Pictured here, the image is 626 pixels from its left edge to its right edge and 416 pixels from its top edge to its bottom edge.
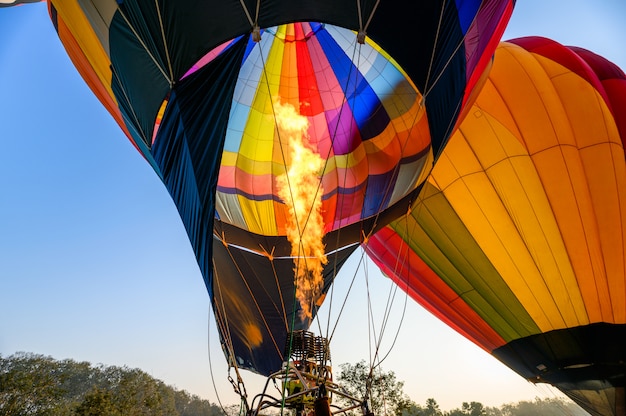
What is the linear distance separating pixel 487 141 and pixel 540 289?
245 centimetres

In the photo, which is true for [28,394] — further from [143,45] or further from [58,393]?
[143,45]

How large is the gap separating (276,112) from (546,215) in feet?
14.4

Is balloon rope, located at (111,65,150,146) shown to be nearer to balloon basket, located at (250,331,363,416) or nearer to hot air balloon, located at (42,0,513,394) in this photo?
hot air balloon, located at (42,0,513,394)

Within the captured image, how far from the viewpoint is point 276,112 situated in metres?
6.00

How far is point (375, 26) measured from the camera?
3.75 m

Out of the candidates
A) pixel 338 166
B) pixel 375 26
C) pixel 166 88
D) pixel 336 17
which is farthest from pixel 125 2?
pixel 338 166

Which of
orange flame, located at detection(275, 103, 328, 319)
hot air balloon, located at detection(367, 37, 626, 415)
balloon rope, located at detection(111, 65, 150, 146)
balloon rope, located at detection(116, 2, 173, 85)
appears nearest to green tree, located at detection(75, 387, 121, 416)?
orange flame, located at detection(275, 103, 328, 319)

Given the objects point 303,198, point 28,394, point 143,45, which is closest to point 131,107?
point 143,45

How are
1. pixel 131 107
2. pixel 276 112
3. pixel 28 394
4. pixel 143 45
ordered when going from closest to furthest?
pixel 143 45
pixel 131 107
pixel 276 112
pixel 28 394

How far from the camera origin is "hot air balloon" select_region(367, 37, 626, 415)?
5.91 meters

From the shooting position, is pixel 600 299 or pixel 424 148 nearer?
pixel 424 148

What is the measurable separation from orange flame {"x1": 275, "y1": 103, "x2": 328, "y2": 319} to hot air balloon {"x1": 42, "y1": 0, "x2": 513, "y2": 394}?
0.9 inches

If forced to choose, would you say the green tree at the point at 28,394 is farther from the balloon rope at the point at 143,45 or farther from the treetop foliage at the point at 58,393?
the balloon rope at the point at 143,45

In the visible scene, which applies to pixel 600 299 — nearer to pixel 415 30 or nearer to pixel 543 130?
pixel 543 130
